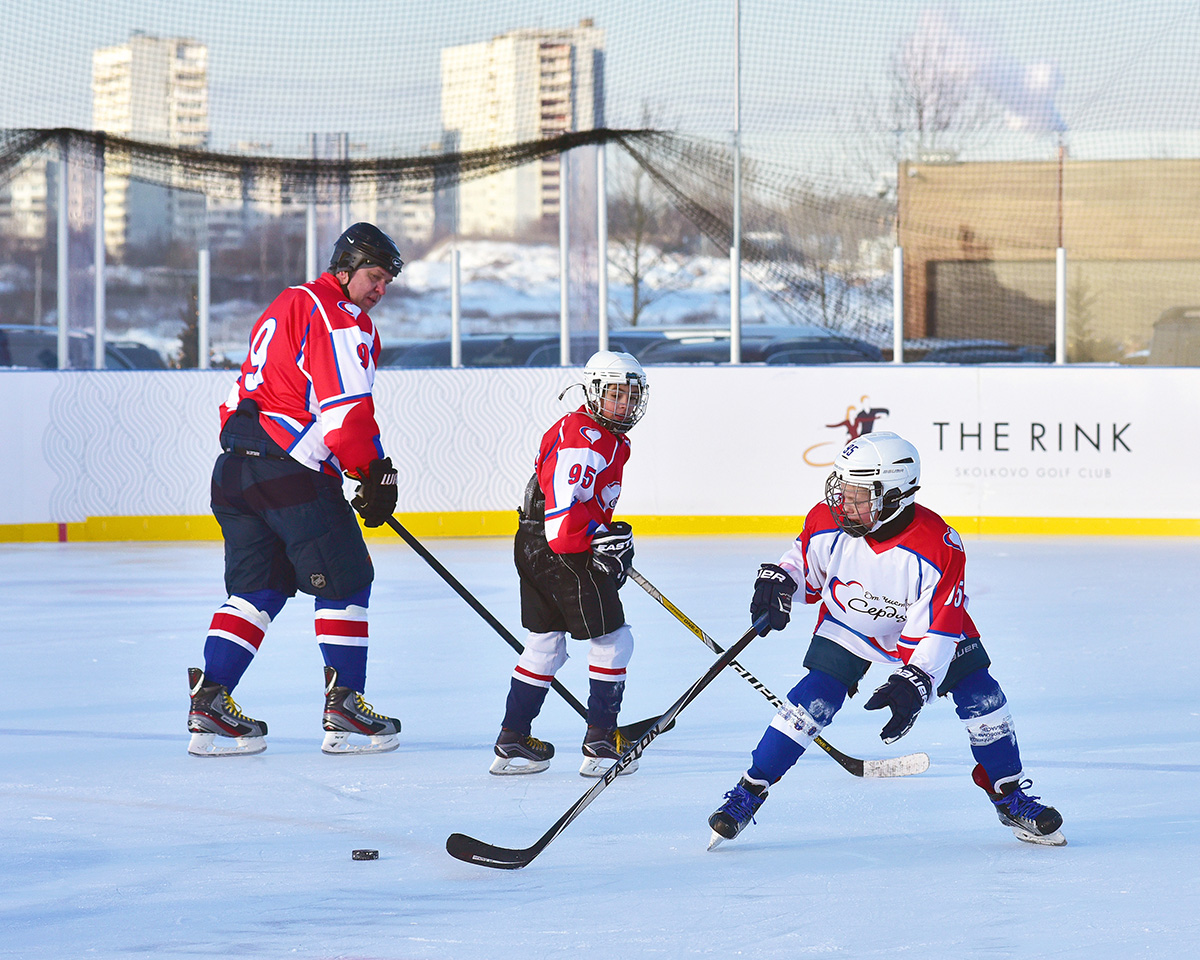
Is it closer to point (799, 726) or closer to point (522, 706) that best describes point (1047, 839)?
point (799, 726)

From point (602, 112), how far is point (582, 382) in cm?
603

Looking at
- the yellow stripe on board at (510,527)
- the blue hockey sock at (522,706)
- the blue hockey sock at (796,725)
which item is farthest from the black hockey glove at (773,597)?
the yellow stripe on board at (510,527)

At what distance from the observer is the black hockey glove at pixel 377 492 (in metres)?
3.43

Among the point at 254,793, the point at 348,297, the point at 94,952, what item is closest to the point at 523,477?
the point at 348,297

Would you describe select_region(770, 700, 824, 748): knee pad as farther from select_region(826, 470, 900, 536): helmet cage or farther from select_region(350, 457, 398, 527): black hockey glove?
select_region(350, 457, 398, 527): black hockey glove

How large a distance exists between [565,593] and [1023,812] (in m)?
1.03

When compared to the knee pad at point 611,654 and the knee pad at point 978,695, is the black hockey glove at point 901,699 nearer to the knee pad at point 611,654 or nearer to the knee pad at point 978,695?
the knee pad at point 978,695

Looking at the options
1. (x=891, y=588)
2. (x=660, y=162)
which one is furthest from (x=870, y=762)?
(x=660, y=162)

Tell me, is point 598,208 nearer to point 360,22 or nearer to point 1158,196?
point 360,22

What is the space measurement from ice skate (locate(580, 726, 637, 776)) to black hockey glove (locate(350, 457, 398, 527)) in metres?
0.68

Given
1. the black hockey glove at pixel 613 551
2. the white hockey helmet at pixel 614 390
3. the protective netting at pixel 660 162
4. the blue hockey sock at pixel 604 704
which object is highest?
the protective netting at pixel 660 162

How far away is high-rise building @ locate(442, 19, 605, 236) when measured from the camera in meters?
8.90

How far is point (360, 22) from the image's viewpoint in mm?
9062

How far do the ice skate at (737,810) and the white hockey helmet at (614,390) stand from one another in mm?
825
